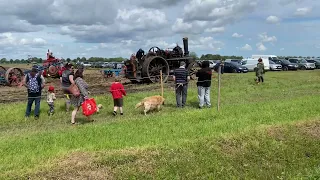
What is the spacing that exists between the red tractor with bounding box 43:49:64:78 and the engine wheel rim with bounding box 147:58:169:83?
881cm

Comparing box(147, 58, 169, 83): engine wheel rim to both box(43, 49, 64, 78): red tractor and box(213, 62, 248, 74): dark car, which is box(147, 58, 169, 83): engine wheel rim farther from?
box(213, 62, 248, 74): dark car

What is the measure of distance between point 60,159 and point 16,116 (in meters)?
6.49

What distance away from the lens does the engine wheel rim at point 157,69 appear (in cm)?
2138

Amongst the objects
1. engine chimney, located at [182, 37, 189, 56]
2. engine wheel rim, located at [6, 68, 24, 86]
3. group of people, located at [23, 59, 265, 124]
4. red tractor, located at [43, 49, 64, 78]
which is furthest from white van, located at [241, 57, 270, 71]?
group of people, located at [23, 59, 265, 124]

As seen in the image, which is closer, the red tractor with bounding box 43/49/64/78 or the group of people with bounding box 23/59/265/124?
the group of people with bounding box 23/59/265/124

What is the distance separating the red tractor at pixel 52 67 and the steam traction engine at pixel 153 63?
25.3ft

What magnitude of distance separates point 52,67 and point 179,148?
22.7m

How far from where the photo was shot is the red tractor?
28203mm

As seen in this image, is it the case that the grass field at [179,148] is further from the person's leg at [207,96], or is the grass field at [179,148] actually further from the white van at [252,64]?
the white van at [252,64]

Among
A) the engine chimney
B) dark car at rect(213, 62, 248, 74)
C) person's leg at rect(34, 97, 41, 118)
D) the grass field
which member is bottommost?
the grass field

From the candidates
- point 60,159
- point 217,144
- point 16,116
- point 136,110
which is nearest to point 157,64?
point 136,110

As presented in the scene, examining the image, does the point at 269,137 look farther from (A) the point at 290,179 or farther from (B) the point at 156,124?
(B) the point at 156,124

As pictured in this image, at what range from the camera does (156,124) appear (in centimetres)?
952

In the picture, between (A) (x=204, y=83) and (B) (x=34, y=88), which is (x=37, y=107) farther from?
(A) (x=204, y=83)
